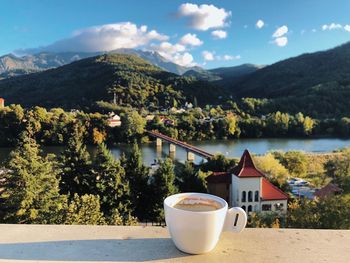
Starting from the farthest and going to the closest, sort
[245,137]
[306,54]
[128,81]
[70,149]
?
1. [306,54]
2. [128,81]
3. [245,137]
4. [70,149]

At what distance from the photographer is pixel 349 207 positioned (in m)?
6.37

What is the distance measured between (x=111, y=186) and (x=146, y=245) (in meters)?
8.37

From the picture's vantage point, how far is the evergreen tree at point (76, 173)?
9.35 m

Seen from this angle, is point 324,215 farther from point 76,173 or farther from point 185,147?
point 185,147

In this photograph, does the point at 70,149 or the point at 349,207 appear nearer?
the point at 349,207

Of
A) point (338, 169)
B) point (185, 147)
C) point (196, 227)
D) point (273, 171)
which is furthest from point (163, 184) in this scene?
point (185, 147)

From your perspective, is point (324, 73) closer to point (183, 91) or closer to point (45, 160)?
point (183, 91)

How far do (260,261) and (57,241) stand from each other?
48 centimetres

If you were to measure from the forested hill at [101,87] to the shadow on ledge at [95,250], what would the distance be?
43702mm

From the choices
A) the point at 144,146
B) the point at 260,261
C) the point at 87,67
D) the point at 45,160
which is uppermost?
the point at 87,67

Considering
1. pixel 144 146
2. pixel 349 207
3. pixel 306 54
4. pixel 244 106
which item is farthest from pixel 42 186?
pixel 306 54

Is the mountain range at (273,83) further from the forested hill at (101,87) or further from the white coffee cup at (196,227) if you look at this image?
the white coffee cup at (196,227)

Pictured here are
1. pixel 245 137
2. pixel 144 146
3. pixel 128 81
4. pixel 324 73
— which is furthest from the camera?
pixel 324 73

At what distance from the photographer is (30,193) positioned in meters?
6.04
